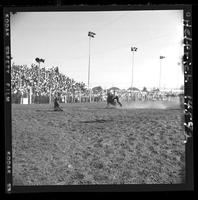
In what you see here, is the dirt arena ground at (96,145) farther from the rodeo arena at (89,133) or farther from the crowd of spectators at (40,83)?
the crowd of spectators at (40,83)

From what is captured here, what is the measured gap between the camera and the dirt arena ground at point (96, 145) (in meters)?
3.95

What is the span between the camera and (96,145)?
3994 mm

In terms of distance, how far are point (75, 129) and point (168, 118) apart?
3.35 feet

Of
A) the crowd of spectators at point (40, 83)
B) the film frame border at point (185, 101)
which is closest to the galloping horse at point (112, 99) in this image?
the crowd of spectators at point (40, 83)

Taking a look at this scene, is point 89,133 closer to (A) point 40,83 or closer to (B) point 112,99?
(B) point 112,99

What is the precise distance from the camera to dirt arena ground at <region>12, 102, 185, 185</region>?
395 centimetres

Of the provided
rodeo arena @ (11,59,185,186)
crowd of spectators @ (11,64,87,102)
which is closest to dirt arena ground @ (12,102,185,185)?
rodeo arena @ (11,59,185,186)

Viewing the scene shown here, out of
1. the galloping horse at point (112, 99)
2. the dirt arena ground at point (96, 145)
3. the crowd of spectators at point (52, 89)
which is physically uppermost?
the crowd of spectators at point (52, 89)

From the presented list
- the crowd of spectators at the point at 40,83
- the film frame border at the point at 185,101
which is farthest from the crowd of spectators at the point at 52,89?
the film frame border at the point at 185,101

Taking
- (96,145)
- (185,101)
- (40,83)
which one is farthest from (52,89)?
(185,101)

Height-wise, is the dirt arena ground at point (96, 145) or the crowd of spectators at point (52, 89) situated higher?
the crowd of spectators at point (52, 89)

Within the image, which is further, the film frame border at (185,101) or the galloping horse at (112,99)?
the galloping horse at (112,99)
